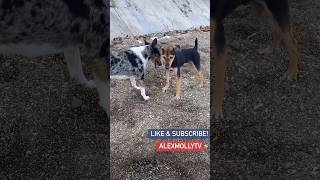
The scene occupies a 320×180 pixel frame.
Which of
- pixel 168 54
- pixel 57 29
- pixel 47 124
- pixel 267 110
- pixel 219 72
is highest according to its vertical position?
pixel 57 29

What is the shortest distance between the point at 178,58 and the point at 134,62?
338 millimetres

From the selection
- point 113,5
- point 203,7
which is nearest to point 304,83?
point 203,7

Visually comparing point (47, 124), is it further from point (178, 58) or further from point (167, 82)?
point (178, 58)

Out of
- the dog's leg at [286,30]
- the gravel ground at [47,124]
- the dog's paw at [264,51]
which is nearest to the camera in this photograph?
the gravel ground at [47,124]

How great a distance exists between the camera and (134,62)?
14.0 feet

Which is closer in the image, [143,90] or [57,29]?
[57,29]

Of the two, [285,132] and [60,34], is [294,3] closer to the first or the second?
[285,132]

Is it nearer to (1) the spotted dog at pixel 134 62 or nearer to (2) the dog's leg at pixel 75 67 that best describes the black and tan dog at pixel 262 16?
(1) the spotted dog at pixel 134 62

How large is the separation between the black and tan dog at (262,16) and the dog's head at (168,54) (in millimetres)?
370

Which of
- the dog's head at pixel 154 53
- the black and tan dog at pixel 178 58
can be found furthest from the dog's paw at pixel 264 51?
the dog's head at pixel 154 53

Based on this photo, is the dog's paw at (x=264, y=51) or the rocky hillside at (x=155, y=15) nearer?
the rocky hillside at (x=155, y=15)

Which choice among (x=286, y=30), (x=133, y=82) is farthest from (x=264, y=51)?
(x=133, y=82)

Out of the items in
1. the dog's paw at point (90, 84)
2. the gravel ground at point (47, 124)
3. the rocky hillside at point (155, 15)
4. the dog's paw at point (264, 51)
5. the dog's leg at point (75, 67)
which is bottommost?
the gravel ground at point (47, 124)

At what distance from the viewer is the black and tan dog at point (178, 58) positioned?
417 cm
